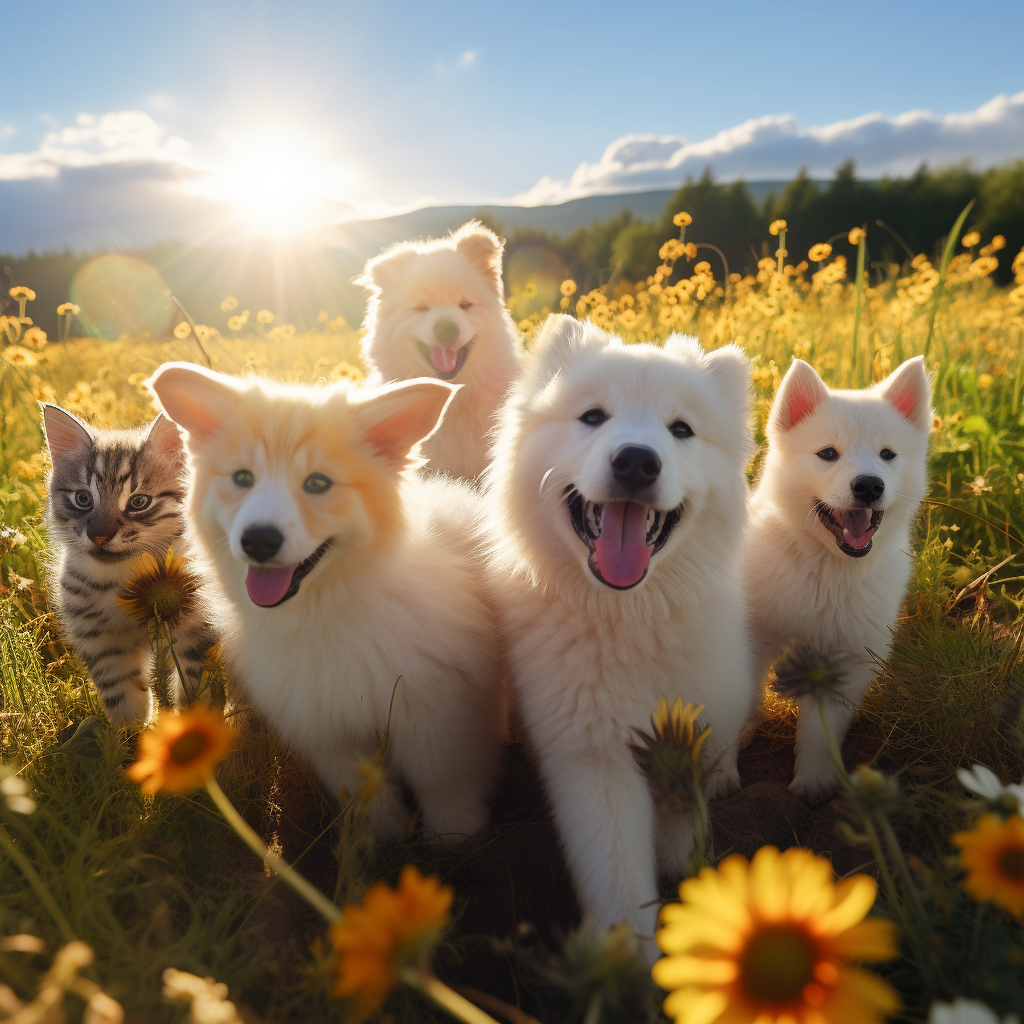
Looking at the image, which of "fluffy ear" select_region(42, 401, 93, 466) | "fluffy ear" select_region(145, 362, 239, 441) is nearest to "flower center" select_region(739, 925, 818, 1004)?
"fluffy ear" select_region(145, 362, 239, 441)

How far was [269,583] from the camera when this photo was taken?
74.2 inches

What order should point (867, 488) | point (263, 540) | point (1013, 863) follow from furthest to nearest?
point (867, 488) < point (263, 540) < point (1013, 863)

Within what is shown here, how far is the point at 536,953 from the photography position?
1.73 m

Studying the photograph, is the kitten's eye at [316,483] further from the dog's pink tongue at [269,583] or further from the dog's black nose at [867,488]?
the dog's black nose at [867,488]

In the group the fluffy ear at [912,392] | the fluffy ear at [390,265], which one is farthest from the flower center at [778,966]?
the fluffy ear at [390,265]

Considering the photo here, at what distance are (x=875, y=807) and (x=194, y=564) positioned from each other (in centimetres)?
205

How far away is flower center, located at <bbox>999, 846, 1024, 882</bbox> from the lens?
3.05ft

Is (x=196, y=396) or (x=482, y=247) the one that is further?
(x=482, y=247)

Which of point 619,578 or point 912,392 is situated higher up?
point 912,392

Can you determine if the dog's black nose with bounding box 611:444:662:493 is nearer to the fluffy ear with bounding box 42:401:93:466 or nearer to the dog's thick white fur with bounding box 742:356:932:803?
the dog's thick white fur with bounding box 742:356:932:803

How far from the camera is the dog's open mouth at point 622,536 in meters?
1.93

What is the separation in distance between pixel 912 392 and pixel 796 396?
1.49 ft

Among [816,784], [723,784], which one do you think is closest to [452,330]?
[723,784]

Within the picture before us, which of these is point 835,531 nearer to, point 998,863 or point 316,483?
point 998,863
